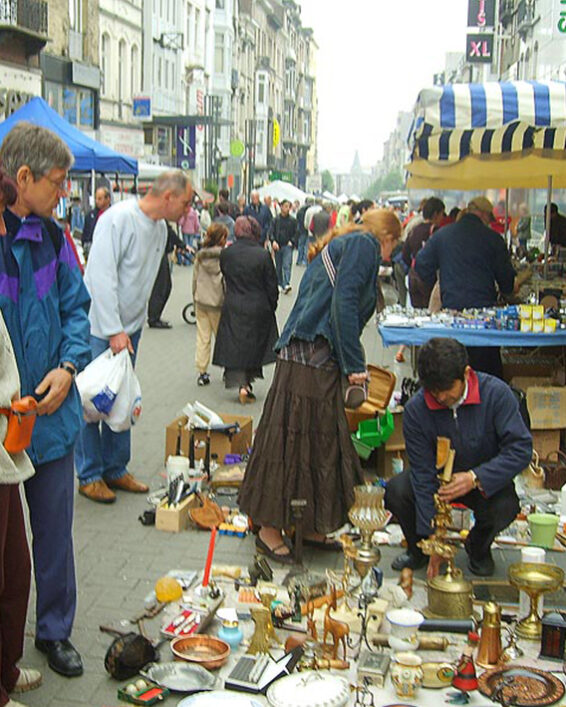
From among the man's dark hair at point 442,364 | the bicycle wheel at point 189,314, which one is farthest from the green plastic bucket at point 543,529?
the bicycle wheel at point 189,314

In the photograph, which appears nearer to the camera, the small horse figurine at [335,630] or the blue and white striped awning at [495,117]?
the small horse figurine at [335,630]

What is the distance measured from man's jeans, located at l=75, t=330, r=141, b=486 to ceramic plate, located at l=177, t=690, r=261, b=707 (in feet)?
9.18

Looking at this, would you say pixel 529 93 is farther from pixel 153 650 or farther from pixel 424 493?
pixel 153 650

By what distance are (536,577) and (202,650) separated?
1.59 m

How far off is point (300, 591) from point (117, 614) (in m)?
0.92

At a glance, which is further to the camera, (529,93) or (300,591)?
(529,93)

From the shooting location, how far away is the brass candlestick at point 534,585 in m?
4.62

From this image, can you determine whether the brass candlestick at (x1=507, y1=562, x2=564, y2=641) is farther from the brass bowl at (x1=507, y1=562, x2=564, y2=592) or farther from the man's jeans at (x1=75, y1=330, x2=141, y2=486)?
the man's jeans at (x1=75, y1=330, x2=141, y2=486)

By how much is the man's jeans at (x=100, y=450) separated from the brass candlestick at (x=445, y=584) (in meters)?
2.52

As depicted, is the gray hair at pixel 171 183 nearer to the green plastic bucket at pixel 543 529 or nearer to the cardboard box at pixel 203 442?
the cardboard box at pixel 203 442

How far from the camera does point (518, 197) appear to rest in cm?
1850

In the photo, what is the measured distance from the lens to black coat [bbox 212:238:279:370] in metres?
9.68

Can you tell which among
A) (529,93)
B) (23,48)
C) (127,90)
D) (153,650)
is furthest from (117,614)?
(127,90)

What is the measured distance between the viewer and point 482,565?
A: 5395mm
